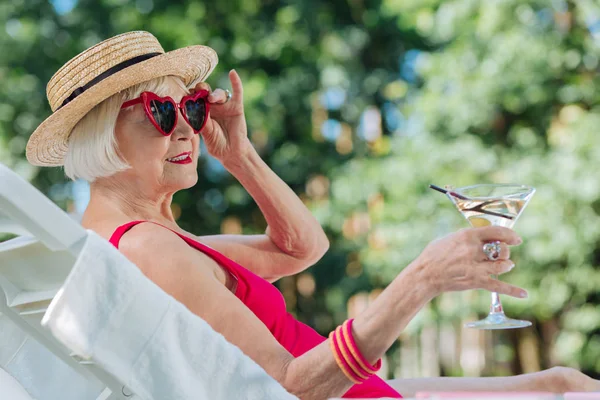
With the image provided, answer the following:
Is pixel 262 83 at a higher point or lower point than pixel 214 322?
higher

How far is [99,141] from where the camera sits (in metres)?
2.35

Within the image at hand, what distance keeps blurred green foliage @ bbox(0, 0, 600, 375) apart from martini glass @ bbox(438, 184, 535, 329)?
704cm

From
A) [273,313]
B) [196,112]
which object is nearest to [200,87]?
[196,112]

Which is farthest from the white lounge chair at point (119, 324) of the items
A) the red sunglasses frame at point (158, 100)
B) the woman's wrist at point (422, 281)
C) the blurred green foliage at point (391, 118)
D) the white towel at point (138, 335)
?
the blurred green foliage at point (391, 118)

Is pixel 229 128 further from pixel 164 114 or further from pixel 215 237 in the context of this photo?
pixel 164 114

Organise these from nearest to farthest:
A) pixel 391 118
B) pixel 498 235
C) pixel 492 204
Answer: pixel 498 235 < pixel 492 204 < pixel 391 118

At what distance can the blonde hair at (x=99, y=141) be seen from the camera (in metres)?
2.34

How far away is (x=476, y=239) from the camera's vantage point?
1.70m

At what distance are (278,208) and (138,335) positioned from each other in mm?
1388

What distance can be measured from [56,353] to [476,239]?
0.97m

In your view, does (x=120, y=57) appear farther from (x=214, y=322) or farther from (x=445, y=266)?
(x=445, y=266)

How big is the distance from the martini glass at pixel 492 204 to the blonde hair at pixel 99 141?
0.89 meters

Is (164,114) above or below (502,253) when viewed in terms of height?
above

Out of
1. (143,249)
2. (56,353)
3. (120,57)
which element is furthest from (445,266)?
(120,57)
